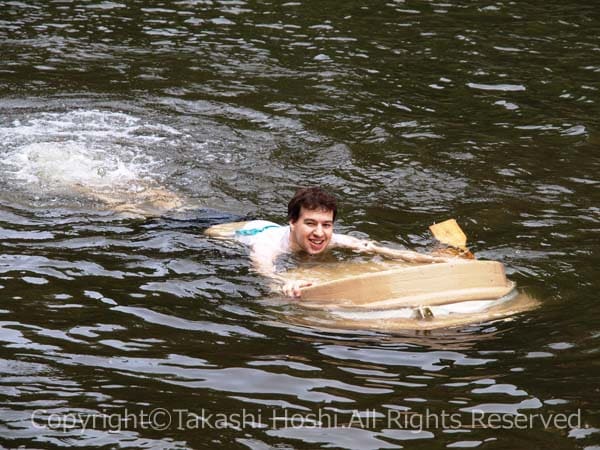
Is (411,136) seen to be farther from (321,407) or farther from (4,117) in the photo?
(321,407)

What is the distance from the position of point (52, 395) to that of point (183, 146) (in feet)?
19.2

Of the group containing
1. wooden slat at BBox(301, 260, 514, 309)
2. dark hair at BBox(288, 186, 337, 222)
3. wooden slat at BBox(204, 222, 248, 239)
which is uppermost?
dark hair at BBox(288, 186, 337, 222)

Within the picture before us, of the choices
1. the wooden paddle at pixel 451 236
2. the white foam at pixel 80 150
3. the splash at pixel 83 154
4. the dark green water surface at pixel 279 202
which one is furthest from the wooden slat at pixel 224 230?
the wooden paddle at pixel 451 236

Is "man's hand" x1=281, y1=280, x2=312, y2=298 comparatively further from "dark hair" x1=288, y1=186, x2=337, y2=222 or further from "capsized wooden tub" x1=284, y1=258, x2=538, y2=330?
"dark hair" x1=288, y1=186, x2=337, y2=222

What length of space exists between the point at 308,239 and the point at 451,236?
1.22m

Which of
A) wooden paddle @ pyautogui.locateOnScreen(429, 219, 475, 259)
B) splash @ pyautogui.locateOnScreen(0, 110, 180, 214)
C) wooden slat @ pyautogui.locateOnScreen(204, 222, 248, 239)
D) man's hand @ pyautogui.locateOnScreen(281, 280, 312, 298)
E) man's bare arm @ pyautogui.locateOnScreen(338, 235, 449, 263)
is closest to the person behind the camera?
man's hand @ pyautogui.locateOnScreen(281, 280, 312, 298)

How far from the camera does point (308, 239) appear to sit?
26.7 feet

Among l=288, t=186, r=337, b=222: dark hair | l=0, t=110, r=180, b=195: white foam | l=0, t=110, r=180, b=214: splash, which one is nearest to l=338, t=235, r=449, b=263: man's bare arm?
l=288, t=186, r=337, b=222: dark hair

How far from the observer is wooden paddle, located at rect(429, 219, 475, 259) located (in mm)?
8281

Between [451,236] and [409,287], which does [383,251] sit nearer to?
[451,236]

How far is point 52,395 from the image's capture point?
19.2 feet

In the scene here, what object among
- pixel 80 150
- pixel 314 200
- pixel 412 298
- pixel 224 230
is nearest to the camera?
pixel 412 298

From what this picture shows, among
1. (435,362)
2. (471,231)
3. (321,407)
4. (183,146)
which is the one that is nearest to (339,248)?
(471,231)

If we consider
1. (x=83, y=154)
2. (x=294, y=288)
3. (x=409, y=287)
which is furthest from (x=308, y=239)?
(x=83, y=154)
